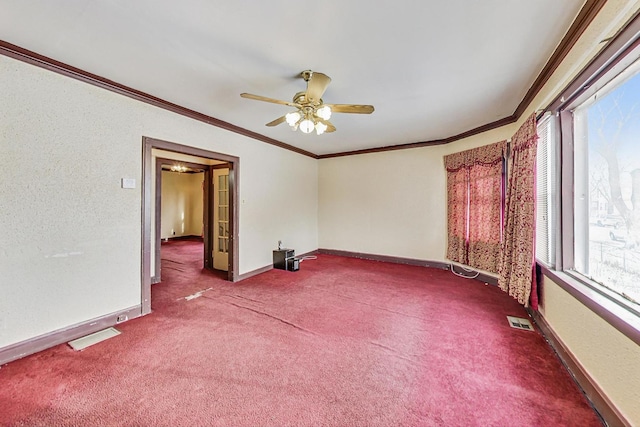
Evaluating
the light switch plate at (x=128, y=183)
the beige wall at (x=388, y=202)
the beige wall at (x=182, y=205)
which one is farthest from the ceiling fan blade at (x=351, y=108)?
the beige wall at (x=182, y=205)

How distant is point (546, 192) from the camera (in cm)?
252

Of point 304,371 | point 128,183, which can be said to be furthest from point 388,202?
point 128,183

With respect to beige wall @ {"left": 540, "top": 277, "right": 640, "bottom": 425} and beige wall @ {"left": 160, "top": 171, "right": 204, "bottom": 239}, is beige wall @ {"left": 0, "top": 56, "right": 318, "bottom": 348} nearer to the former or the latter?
beige wall @ {"left": 540, "top": 277, "right": 640, "bottom": 425}

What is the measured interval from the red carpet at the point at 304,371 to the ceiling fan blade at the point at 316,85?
2328 millimetres

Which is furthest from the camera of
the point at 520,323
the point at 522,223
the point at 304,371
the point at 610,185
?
the point at 522,223

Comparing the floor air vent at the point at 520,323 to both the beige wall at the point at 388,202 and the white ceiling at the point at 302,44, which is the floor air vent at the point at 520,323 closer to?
the beige wall at the point at 388,202

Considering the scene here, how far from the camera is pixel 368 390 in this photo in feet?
5.57

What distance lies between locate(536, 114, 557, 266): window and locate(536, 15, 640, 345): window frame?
0.30 feet

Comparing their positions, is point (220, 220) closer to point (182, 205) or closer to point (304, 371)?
point (304, 371)

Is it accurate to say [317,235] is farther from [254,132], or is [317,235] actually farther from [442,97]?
[442,97]

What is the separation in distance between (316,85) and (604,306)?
2625 millimetres

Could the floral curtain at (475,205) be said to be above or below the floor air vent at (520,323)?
above

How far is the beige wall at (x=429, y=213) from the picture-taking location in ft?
4.64

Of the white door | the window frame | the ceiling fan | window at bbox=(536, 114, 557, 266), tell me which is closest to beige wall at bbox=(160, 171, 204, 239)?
the white door
